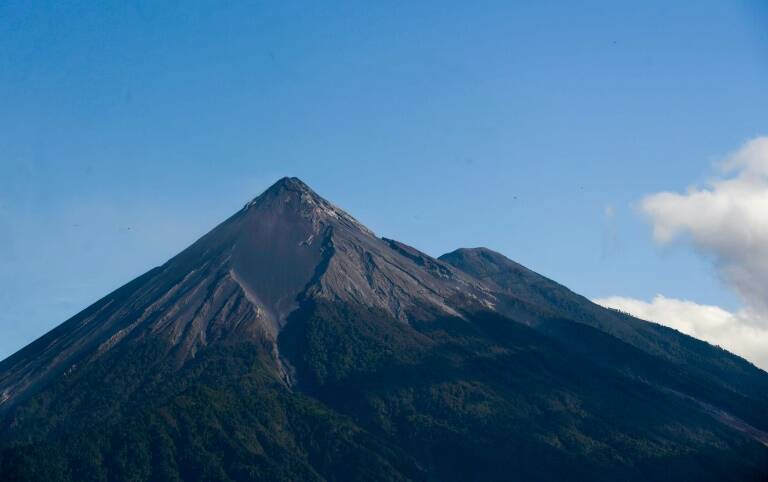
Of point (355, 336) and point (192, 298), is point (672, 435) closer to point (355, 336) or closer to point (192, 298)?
point (355, 336)

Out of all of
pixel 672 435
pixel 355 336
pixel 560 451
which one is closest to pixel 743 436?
pixel 672 435

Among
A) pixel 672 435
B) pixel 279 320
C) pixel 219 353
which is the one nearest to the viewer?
pixel 672 435

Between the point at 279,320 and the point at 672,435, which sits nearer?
the point at 672,435

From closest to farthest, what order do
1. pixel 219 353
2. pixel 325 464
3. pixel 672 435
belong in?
pixel 325 464
pixel 672 435
pixel 219 353

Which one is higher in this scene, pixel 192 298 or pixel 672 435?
pixel 192 298

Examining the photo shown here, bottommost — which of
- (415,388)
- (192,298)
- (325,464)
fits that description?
(325,464)

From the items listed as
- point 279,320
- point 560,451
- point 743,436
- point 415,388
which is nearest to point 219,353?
point 279,320
